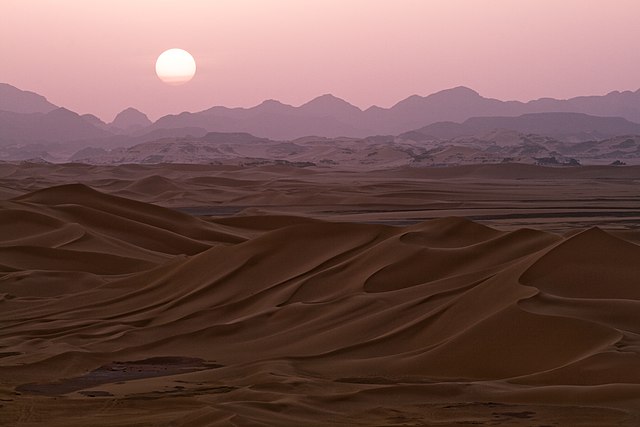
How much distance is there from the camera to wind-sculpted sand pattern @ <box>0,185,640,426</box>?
26.4 ft

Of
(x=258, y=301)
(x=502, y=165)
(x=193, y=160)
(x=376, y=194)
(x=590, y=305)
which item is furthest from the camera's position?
(x=193, y=160)

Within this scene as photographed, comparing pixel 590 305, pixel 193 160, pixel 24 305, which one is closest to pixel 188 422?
pixel 590 305

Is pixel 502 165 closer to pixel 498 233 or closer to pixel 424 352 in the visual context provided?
pixel 498 233

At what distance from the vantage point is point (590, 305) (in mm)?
10906

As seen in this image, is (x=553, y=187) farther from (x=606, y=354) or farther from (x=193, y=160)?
(x=193, y=160)

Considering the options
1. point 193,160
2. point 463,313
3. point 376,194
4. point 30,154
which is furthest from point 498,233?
point 30,154

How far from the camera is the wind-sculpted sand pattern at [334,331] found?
8047mm

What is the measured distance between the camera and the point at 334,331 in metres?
11.5

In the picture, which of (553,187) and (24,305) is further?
(553,187)

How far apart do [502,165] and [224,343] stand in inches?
2364

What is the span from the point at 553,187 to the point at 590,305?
4327 centimetres

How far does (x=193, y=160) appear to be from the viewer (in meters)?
116

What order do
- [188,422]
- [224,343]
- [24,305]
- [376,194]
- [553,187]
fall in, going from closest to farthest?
1. [188,422]
2. [224,343]
3. [24,305]
4. [376,194]
5. [553,187]

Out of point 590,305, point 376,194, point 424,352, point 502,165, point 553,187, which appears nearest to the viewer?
point 424,352
